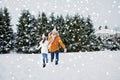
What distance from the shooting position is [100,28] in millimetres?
102188

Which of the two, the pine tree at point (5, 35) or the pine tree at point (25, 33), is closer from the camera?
the pine tree at point (5, 35)

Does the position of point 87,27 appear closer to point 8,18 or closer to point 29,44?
point 29,44

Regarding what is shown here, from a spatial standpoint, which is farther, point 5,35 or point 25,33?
point 25,33

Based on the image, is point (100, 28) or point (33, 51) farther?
point (100, 28)

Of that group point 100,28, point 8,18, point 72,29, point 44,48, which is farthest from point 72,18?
point 100,28

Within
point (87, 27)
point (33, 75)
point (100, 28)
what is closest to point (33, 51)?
point (87, 27)

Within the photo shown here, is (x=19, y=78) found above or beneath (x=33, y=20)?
beneath

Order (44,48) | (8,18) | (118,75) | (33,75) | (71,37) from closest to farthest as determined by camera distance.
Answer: (118,75) < (33,75) < (44,48) < (8,18) < (71,37)

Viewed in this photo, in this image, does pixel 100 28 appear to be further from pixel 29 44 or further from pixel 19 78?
pixel 19 78

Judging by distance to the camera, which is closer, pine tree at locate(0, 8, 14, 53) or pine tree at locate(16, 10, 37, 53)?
pine tree at locate(0, 8, 14, 53)

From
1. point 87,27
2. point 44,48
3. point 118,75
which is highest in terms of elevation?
point 87,27

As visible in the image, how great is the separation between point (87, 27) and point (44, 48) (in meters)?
29.9

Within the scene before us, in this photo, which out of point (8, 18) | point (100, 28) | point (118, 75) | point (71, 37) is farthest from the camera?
point (100, 28)

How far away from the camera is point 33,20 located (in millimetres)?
37188
